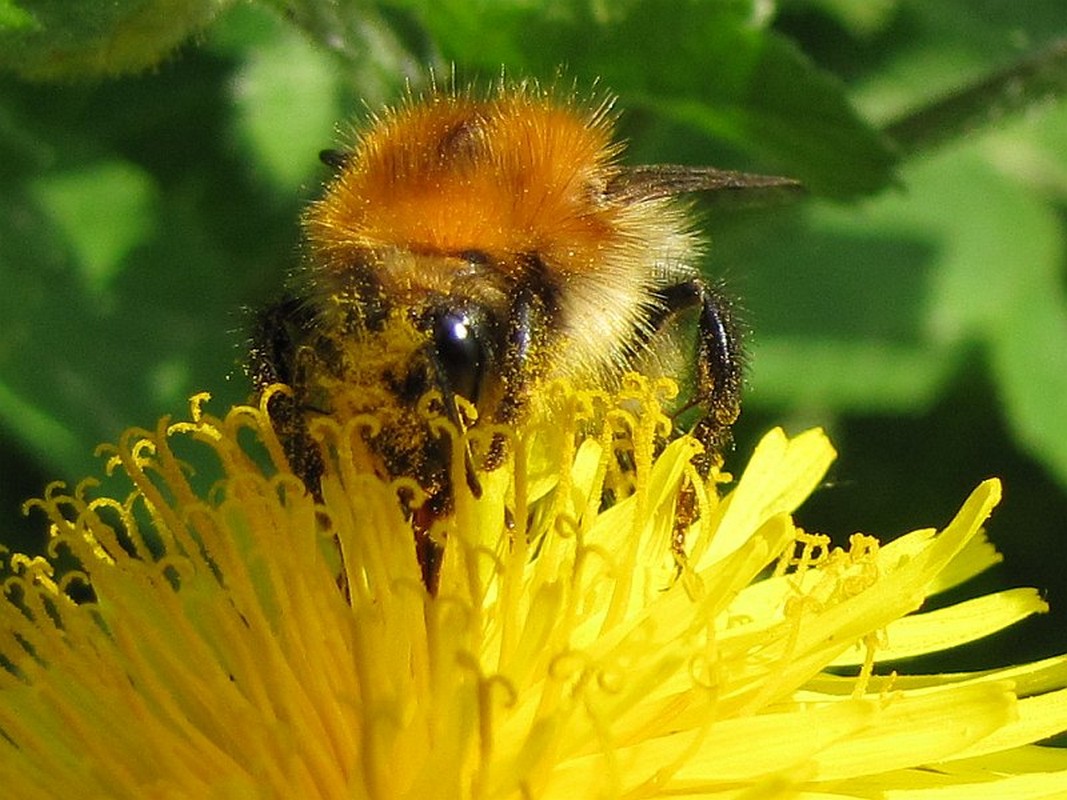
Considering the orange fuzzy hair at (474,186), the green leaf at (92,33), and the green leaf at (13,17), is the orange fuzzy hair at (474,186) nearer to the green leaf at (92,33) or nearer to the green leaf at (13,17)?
the green leaf at (92,33)

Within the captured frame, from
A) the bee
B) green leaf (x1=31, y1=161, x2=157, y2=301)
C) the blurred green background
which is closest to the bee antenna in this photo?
the bee

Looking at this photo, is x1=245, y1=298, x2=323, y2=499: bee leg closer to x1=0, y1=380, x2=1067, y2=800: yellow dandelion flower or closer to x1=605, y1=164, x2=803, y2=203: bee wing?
x1=0, y1=380, x2=1067, y2=800: yellow dandelion flower

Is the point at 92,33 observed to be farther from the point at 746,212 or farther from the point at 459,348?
the point at 746,212

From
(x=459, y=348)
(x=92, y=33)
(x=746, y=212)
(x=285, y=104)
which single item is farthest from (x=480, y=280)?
(x=285, y=104)

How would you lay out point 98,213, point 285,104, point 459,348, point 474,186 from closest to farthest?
point 459,348
point 474,186
point 98,213
point 285,104

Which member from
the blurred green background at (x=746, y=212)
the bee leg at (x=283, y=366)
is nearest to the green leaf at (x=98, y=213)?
the blurred green background at (x=746, y=212)
